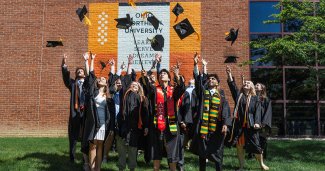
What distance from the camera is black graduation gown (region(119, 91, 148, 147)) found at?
6176 mm

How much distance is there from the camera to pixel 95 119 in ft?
20.0

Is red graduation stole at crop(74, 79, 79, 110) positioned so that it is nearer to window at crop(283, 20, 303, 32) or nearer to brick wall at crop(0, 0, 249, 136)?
brick wall at crop(0, 0, 249, 136)

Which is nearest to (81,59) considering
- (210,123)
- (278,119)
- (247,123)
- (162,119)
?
(278,119)

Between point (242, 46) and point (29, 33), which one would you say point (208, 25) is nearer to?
point (242, 46)

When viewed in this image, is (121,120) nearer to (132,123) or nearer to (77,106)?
(132,123)

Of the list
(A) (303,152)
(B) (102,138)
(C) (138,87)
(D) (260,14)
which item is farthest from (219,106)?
(D) (260,14)

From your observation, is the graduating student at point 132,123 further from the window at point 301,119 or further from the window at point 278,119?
the window at point 301,119

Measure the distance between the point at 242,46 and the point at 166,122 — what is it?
656cm

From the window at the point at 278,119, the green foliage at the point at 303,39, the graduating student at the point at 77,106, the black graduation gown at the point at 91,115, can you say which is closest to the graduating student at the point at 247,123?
the green foliage at the point at 303,39

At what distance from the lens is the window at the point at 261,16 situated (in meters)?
12.0

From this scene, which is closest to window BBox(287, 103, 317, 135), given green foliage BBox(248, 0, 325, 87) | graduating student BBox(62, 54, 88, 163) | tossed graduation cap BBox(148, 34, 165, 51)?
green foliage BBox(248, 0, 325, 87)

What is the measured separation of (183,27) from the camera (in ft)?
26.6

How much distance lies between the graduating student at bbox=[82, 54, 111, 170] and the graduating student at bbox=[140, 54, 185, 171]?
83cm

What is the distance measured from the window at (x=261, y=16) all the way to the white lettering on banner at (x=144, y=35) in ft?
8.61
